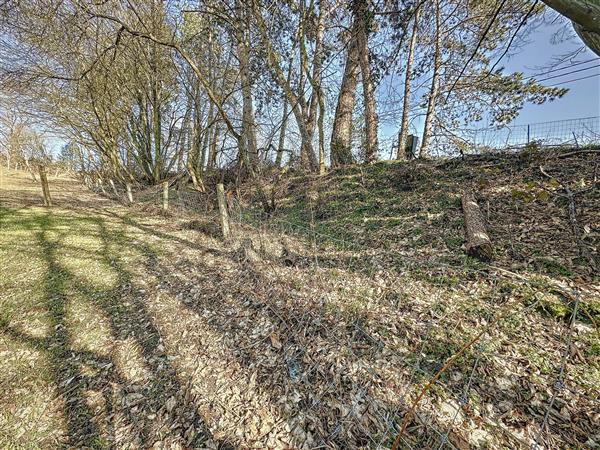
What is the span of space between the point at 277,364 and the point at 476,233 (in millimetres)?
3018

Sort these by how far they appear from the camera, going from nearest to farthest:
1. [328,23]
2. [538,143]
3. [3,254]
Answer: [3,254], [538,143], [328,23]

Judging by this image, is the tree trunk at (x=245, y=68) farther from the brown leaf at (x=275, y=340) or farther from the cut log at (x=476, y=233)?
the cut log at (x=476, y=233)

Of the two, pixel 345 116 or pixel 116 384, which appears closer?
pixel 116 384

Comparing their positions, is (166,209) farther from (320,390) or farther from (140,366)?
(320,390)

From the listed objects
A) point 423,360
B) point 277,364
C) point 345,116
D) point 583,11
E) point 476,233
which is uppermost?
point 345,116

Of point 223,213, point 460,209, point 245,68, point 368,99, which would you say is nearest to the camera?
point 460,209

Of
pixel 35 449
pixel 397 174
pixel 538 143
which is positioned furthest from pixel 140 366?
pixel 538 143

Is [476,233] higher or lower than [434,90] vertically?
lower

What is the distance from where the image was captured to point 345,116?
784cm

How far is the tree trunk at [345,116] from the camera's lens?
7414 millimetres

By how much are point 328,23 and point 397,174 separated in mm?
4509

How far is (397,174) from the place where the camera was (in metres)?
6.13

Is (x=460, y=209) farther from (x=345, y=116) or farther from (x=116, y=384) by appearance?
(x=116, y=384)

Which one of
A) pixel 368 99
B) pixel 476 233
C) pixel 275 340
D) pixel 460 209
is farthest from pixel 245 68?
pixel 275 340
